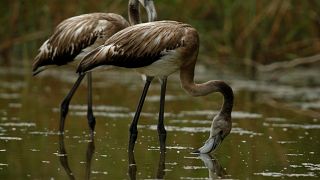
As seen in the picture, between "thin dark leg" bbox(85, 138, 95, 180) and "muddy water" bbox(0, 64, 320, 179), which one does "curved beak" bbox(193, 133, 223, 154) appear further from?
"thin dark leg" bbox(85, 138, 95, 180)

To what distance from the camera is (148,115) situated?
14008 millimetres

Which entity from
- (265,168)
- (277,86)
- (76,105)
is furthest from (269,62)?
(265,168)

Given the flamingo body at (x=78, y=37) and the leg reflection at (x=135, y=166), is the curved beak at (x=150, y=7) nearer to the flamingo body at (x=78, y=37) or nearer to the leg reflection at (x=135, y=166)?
the flamingo body at (x=78, y=37)

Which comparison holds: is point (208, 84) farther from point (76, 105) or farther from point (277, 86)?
point (277, 86)

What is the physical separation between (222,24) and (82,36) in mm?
8724

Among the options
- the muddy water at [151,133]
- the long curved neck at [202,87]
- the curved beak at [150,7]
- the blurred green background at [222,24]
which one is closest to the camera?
the muddy water at [151,133]

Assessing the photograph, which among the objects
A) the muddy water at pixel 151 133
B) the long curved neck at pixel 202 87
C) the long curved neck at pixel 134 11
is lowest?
the muddy water at pixel 151 133

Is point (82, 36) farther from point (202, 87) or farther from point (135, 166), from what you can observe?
point (135, 166)

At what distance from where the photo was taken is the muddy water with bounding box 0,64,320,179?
937 centimetres

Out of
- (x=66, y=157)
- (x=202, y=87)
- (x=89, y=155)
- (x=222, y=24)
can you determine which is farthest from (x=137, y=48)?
(x=222, y=24)

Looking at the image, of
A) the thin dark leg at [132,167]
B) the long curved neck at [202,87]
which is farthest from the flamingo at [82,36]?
the thin dark leg at [132,167]

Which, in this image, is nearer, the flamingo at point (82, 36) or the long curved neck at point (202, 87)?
the long curved neck at point (202, 87)

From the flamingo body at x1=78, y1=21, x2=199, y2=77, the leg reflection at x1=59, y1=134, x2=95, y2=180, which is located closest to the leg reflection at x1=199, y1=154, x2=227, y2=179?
the flamingo body at x1=78, y1=21, x2=199, y2=77

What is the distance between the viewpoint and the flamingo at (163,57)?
1041 centimetres
